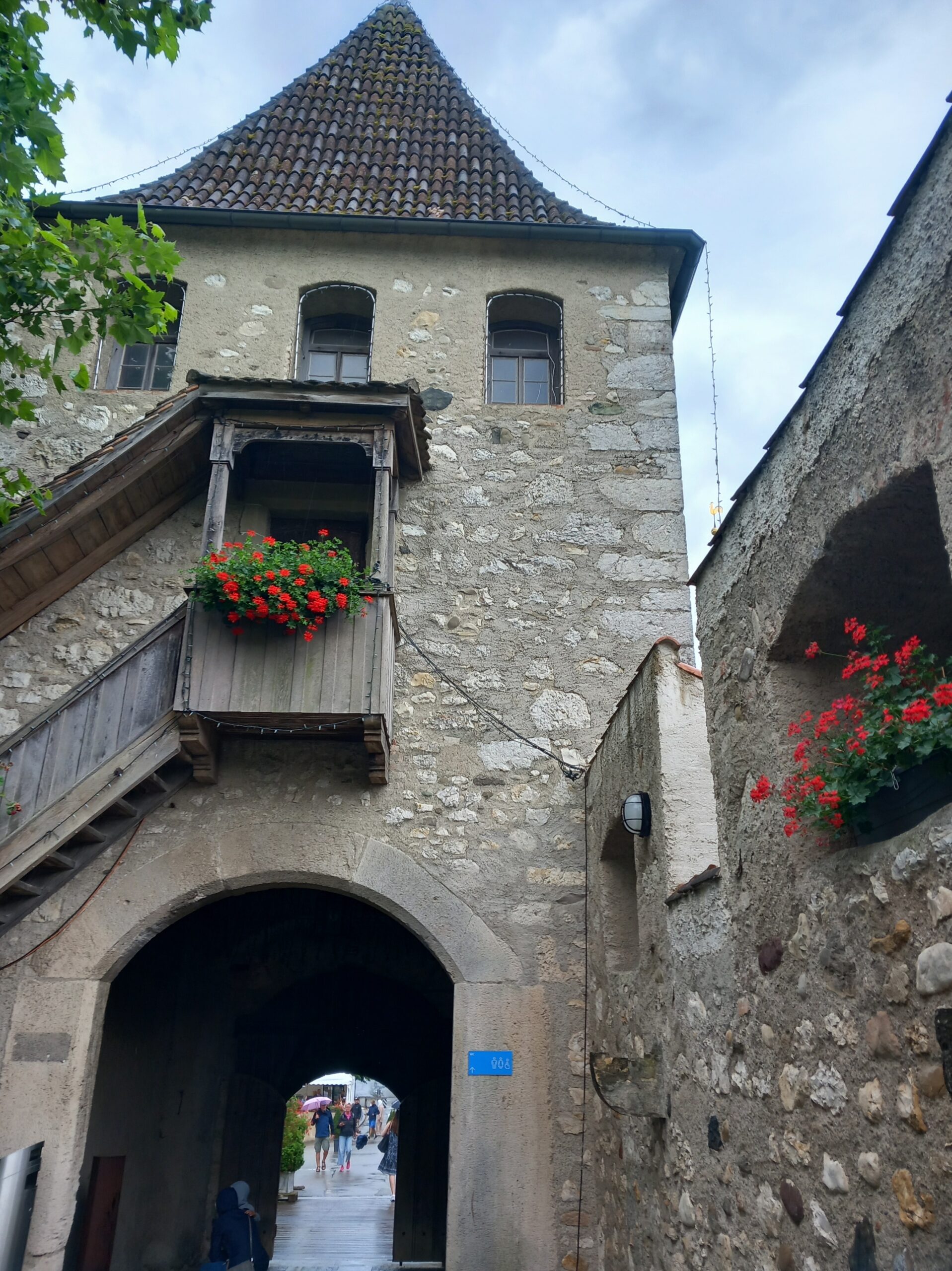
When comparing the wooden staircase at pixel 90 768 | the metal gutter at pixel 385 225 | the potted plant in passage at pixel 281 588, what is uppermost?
the metal gutter at pixel 385 225

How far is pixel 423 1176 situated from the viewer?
31.4 feet

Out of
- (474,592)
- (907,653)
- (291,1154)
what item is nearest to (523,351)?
(474,592)

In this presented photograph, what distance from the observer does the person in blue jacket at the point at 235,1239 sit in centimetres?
686

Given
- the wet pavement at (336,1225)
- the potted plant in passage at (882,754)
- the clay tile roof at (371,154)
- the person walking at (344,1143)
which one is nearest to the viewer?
the potted plant in passage at (882,754)

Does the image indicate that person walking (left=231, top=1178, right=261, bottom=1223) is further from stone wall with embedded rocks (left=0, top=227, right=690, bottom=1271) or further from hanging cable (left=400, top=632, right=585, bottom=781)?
hanging cable (left=400, top=632, right=585, bottom=781)

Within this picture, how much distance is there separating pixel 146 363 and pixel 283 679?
3.87 metres

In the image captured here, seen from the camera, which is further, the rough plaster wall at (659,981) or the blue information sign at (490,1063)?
the blue information sign at (490,1063)

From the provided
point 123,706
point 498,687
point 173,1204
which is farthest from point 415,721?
point 173,1204

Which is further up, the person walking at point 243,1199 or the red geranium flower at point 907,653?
the red geranium flower at point 907,653

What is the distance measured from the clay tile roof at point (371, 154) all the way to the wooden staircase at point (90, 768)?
489 centimetres

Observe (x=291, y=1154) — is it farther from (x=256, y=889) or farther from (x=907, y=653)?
(x=907, y=653)

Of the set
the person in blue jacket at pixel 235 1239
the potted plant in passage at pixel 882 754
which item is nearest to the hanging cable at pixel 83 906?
the person in blue jacket at pixel 235 1239

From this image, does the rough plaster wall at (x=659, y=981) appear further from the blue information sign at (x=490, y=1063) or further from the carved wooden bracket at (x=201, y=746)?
the carved wooden bracket at (x=201, y=746)

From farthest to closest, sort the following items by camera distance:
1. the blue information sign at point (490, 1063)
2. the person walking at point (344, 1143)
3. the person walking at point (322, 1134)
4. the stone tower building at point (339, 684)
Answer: the person walking at point (344, 1143)
the person walking at point (322, 1134)
the stone tower building at point (339, 684)
the blue information sign at point (490, 1063)
